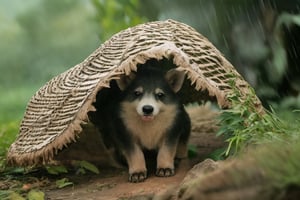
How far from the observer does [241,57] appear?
664 centimetres

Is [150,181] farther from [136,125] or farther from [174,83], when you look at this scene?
[174,83]

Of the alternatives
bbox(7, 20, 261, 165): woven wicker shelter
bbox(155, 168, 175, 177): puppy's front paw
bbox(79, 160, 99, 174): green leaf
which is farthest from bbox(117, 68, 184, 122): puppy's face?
bbox(79, 160, 99, 174): green leaf

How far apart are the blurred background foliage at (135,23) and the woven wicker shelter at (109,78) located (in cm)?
112

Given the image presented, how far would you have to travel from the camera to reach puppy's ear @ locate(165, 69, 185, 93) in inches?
171

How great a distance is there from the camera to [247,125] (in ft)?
12.4

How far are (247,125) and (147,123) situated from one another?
830 millimetres

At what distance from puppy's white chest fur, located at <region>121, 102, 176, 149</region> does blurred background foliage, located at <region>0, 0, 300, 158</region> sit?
1.27m

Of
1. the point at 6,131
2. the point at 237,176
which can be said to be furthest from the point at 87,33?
the point at 237,176

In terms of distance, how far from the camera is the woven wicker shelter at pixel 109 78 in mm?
4074

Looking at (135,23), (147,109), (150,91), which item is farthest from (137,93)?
(135,23)

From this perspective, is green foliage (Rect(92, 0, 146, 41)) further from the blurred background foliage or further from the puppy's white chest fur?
the puppy's white chest fur

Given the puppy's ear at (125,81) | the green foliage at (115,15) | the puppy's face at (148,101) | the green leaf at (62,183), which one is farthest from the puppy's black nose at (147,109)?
the green foliage at (115,15)

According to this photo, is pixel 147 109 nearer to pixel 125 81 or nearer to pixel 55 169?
pixel 125 81

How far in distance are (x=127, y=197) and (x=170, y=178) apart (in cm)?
48
